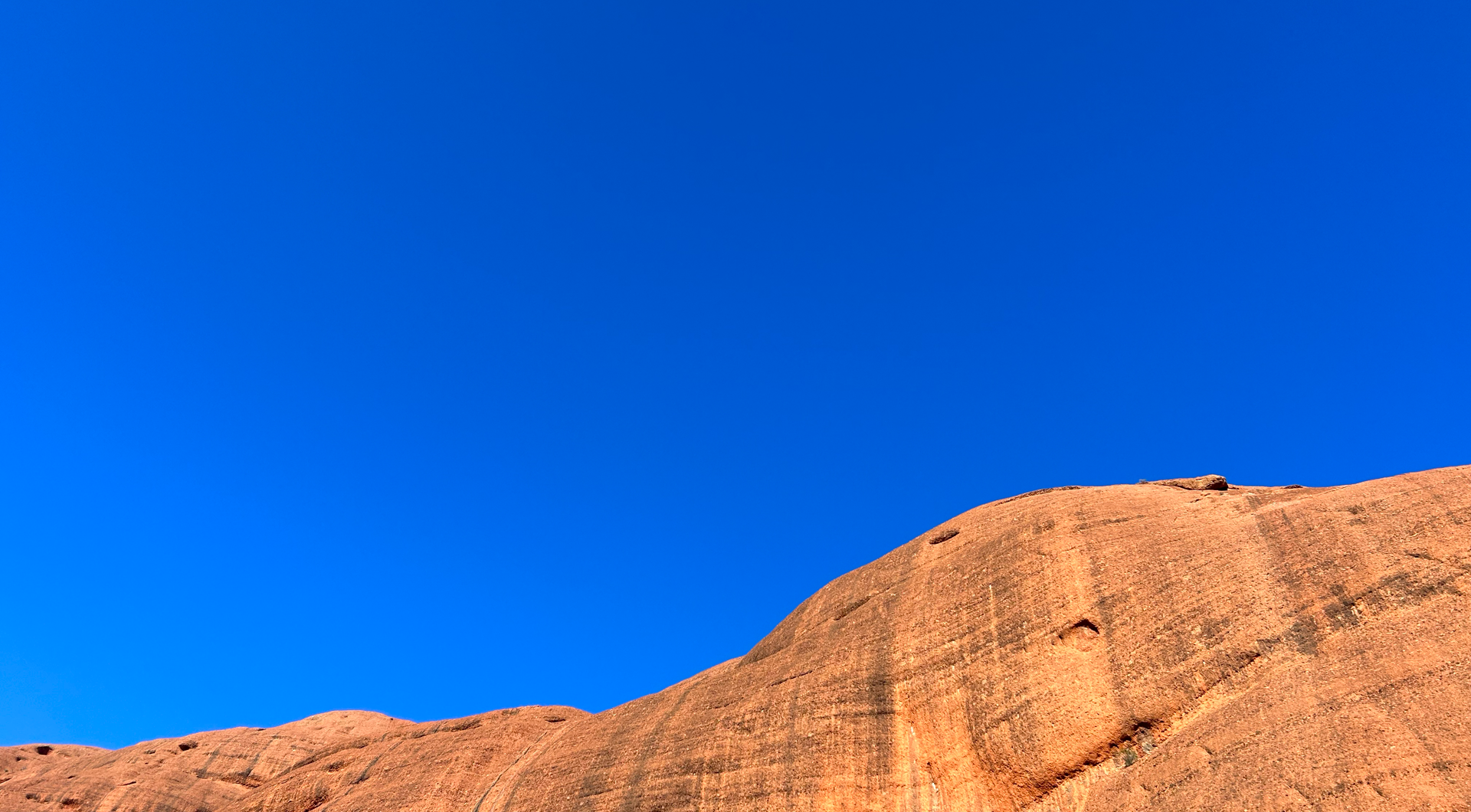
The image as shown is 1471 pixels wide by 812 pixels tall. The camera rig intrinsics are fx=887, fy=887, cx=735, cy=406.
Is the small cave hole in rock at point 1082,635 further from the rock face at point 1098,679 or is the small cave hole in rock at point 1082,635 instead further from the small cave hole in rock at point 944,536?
the small cave hole in rock at point 944,536

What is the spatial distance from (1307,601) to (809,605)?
16807 millimetres

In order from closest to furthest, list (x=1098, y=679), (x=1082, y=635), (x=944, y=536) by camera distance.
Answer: (x=1098, y=679)
(x=1082, y=635)
(x=944, y=536)

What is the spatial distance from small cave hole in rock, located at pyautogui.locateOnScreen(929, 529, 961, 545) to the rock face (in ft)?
0.28

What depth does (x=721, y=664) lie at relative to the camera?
34.2 metres

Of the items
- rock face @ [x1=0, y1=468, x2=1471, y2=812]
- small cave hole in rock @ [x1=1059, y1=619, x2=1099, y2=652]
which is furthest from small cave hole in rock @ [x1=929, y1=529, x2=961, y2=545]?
small cave hole in rock @ [x1=1059, y1=619, x2=1099, y2=652]

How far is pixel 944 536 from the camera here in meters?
30.3

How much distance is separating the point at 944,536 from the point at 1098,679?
29.3 ft

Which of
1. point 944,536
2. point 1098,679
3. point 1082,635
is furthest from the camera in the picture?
point 944,536

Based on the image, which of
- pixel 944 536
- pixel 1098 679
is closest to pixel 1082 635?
pixel 1098 679

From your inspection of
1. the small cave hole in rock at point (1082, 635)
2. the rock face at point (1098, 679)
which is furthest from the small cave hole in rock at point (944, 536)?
the small cave hole in rock at point (1082, 635)

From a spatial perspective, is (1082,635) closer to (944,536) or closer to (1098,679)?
(1098,679)

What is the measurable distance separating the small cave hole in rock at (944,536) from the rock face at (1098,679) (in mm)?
86

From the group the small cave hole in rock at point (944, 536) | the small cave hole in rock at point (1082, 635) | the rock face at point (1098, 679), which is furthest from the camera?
the small cave hole in rock at point (944, 536)

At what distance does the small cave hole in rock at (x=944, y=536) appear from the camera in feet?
98.4
